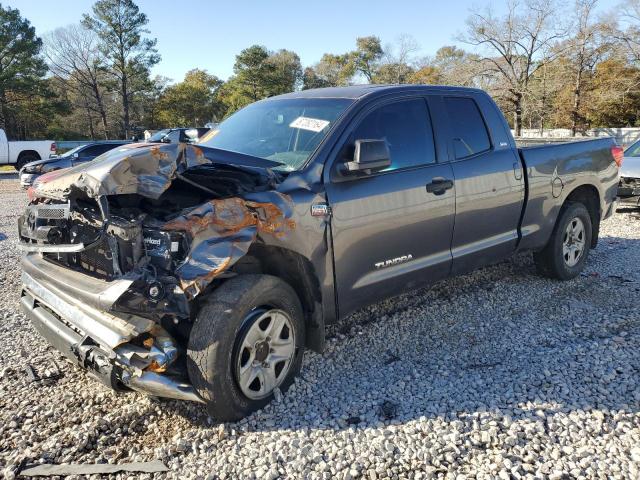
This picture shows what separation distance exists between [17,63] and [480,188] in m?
46.6

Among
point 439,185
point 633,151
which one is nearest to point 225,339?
point 439,185

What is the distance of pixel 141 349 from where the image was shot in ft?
8.75

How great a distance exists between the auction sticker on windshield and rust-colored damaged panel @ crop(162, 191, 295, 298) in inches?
35.8

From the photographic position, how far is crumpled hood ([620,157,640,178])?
8.95 metres

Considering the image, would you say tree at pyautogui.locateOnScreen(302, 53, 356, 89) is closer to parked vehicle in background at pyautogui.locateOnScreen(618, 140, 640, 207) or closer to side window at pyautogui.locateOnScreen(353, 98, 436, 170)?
parked vehicle in background at pyautogui.locateOnScreen(618, 140, 640, 207)

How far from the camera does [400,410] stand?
10.1ft

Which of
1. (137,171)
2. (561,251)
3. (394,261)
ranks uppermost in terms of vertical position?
(137,171)

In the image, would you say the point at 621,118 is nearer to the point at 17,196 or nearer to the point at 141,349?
the point at 17,196

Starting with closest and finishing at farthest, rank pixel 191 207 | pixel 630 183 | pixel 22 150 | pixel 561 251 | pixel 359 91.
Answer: pixel 191 207, pixel 359 91, pixel 561 251, pixel 630 183, pixel 22 150

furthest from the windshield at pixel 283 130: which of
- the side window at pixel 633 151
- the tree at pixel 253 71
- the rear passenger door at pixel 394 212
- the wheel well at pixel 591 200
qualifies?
the tree at pixel 253 71

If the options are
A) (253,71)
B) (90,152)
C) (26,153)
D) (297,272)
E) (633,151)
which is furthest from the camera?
(253,71)

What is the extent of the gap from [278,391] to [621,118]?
146ft

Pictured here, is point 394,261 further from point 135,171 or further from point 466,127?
point 135,171

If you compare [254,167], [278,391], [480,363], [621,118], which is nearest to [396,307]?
[480,363]
